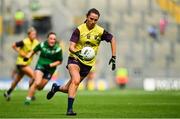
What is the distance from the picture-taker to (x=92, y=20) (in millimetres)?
15094

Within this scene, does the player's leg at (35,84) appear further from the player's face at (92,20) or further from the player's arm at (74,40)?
the player's face at (92,20)

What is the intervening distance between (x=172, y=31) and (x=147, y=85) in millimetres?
5151

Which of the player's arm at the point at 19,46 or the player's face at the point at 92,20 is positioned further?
the player's arm at the point at 19,46

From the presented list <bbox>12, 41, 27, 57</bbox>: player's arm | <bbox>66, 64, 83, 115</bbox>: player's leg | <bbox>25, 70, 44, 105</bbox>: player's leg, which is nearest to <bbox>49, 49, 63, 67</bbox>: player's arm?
<bbox>25, 70, 44, 105</bbox>: player's leg

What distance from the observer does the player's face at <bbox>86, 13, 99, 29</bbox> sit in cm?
1499

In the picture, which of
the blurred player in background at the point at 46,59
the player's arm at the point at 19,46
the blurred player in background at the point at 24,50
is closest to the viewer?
the blurred player in background at the point at 46,59

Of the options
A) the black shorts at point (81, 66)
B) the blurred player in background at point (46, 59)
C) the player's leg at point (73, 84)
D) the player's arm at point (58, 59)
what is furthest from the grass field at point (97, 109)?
the player's arm at point (58, 59)

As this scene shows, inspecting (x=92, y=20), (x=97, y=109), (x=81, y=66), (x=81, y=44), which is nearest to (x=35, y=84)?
(x=97, y=109)

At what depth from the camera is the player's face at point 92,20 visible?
49.2ft

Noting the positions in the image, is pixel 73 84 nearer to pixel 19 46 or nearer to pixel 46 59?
pixel 46 59

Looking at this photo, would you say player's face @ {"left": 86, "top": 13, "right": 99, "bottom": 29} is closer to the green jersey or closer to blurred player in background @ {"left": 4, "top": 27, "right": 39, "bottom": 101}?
the green jersey

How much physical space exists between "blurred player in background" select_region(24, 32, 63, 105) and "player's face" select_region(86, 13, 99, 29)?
20.1 ft

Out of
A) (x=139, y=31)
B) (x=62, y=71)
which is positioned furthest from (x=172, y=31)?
(x=62, y=71)

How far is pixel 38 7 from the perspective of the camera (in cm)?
4297
